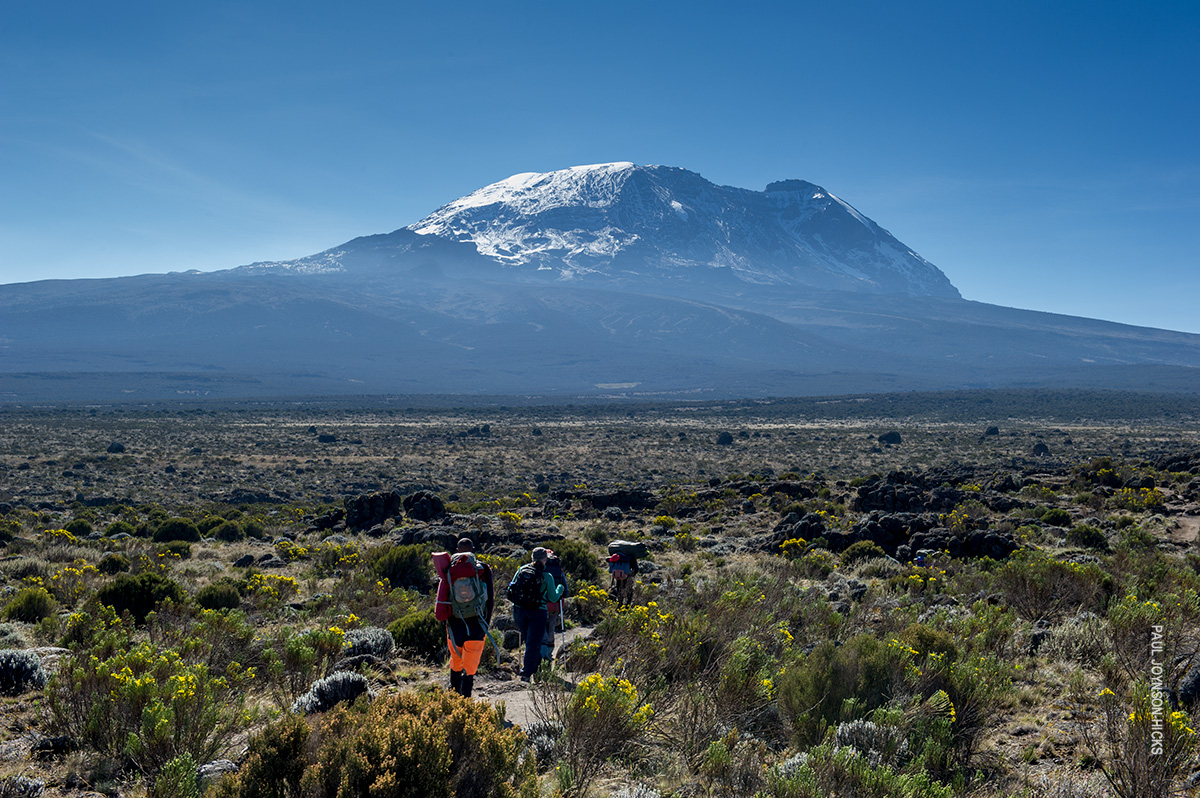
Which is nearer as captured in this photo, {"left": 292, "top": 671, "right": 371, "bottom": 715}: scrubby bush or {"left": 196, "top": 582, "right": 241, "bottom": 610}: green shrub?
{"left": 292, "top": 671, "right": 371, "bottom": 715}: scrubby bush

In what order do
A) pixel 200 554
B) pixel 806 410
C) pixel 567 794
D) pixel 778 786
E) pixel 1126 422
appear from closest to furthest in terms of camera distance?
pixel 778 786 → pixel 567 794 → pixel 200 554 → pixel 1126 422 → pixel 806 410

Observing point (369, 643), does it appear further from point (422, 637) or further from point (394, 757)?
point (394, 757)

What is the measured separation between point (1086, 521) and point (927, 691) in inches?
502

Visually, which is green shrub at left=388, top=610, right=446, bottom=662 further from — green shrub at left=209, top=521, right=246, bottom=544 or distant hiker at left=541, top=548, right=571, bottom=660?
green shrub at left=209, top=521, right=246, bottom=544

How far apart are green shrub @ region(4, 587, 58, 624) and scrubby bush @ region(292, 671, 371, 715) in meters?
5.25

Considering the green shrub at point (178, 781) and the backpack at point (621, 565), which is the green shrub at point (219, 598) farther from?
the green shrub at point (178, 781)

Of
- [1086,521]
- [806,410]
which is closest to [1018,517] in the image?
[1086,521]

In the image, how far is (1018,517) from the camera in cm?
1573

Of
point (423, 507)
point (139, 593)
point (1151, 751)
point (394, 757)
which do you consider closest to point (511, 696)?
point (394, 757)

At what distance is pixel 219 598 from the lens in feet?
30.6

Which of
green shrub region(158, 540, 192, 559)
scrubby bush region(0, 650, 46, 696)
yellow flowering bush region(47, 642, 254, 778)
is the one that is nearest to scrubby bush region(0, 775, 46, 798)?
yellow flowering bush region(47, 642, 254, 778)

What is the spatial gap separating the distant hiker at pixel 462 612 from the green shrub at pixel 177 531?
13.9 metres

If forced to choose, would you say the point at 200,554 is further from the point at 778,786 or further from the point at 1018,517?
the point at 1018,517

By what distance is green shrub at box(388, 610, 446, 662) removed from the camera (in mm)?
7441
